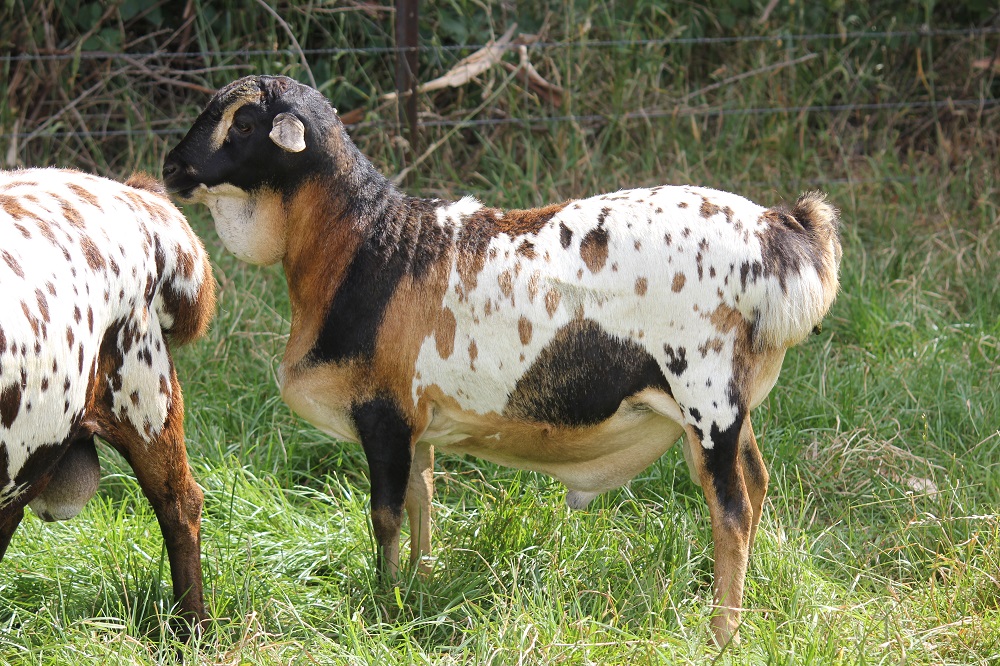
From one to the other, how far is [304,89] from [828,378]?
2451mm

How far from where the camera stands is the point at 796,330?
3166 millimetres

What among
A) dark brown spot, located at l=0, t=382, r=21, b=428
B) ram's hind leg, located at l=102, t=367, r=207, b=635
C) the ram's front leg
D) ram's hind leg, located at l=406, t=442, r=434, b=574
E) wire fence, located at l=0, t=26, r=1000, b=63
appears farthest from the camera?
wire fence, located at l=0, t=26, r=1000, b=63

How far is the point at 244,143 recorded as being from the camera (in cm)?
334

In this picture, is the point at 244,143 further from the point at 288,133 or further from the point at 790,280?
the point at 790,280

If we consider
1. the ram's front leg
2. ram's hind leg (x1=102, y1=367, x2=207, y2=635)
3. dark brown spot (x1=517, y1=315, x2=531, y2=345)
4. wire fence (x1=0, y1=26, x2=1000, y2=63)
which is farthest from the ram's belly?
wire fence (x1=0, y1=26, x2=1000, y2=63)

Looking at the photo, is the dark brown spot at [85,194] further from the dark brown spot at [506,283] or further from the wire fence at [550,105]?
the wire fence at [550,105]

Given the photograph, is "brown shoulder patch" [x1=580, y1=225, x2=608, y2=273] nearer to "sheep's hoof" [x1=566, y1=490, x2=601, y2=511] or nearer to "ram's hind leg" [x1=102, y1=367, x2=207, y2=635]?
"sheep's hoof" [x1=566, y1=490, x2=601, y2=511]

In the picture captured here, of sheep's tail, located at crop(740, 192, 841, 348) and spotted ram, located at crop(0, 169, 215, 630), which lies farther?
sheep's tail, located at crop(740, 192, 841, 348)

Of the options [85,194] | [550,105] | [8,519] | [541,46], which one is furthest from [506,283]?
[550,105]

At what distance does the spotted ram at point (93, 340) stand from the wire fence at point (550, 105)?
9.26 feet

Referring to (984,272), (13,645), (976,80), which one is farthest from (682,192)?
(976,80)

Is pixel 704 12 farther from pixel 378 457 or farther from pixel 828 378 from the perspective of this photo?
pixel 378 457

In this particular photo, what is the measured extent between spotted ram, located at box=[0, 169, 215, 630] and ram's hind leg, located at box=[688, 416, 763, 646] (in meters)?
1.44

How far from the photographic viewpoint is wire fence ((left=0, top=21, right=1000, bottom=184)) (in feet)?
20.3
